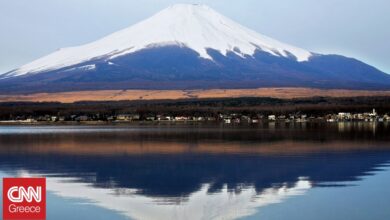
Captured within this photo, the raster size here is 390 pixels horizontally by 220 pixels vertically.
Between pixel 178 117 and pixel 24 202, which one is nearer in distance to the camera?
pixel 24 202

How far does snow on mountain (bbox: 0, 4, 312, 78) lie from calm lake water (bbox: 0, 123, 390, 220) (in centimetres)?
12387

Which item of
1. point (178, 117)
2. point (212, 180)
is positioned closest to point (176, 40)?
point (178, 117)

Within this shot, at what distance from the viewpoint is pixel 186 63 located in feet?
484

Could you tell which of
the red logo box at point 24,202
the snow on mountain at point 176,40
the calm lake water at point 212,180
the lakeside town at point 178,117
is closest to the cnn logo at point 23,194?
the red logo box at point 24,202

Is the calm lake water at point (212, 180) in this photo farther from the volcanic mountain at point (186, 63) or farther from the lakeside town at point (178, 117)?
the volcanic mountain at point (186, 63)

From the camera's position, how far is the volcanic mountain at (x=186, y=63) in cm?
12975

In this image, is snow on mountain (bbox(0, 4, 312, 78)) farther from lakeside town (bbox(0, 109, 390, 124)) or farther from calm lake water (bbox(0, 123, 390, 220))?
calm lake water (bbox(0, 123, 390, 220))

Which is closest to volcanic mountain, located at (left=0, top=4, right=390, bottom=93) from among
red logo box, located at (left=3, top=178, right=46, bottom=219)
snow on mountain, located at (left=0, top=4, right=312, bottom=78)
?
snow on mountain, located at (left=0, top=4, right=312, bottom=78)

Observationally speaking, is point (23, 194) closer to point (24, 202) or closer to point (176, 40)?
point (24, 202)

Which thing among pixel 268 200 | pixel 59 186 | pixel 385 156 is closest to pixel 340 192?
pixel 268 200

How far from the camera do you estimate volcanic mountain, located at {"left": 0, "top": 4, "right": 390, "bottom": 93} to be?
129750 millimetres

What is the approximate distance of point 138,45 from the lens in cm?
15912

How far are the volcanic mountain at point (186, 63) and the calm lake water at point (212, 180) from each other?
304ft

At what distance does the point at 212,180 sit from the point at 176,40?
143114mm
